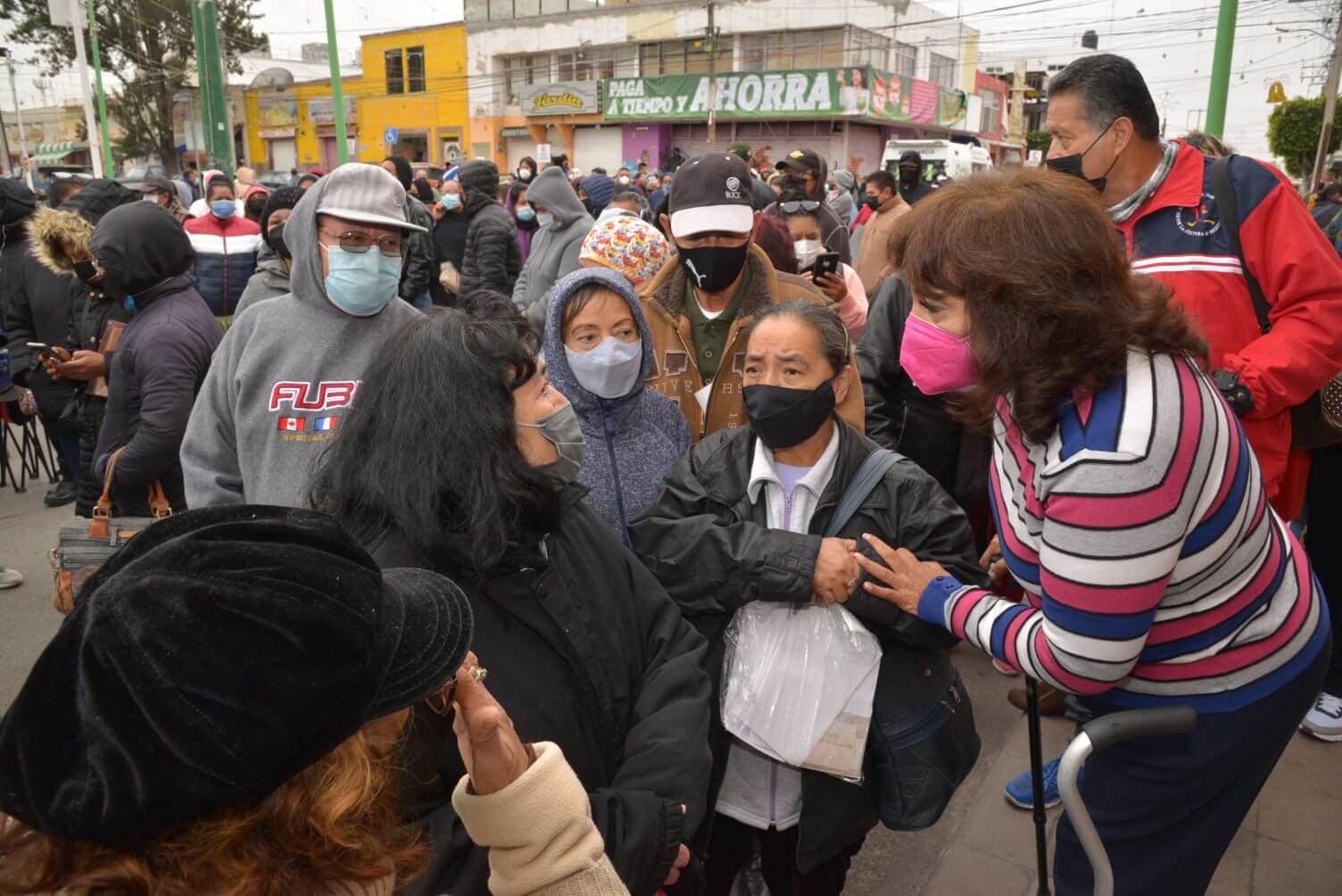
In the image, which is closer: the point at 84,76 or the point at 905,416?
the point at 905,416

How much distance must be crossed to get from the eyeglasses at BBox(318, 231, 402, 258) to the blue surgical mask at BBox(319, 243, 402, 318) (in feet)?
0.06

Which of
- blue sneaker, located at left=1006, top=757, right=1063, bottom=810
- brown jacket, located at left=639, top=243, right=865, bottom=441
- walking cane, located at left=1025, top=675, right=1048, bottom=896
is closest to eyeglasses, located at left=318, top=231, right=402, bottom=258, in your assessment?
brown jacket, located at left=639, top=243, right=865, bottom=441

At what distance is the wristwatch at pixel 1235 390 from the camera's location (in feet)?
8.13

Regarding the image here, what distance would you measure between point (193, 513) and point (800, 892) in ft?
6.50

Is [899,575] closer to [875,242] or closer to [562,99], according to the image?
[875,242]

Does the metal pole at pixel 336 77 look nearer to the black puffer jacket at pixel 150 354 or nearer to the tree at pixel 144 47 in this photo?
the black puffer jacket at pixel 150 354

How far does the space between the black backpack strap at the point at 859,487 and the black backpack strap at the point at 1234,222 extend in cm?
125

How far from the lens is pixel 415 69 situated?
42.1 m

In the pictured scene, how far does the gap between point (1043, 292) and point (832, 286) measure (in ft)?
9.08

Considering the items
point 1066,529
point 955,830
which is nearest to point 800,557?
point 1066,529

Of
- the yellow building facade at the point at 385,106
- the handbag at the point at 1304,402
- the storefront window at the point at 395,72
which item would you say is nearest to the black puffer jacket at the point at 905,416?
the handbag at the point at 1304,402

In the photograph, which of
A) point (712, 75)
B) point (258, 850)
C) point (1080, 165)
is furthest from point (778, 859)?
point (712, 75)

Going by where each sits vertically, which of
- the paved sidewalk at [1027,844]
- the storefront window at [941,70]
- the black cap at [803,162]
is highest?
the storefront window at [941,70]

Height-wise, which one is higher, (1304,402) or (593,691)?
(1304,402)
